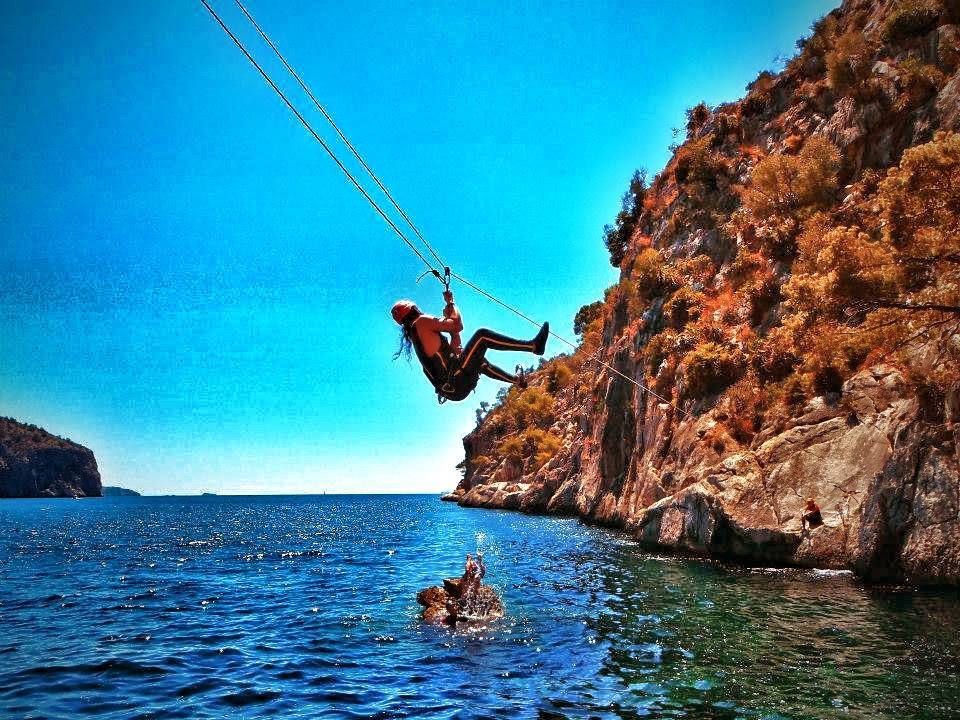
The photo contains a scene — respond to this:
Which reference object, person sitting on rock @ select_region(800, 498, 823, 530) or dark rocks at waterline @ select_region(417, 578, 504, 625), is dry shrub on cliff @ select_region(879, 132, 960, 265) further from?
dark rocks at waterline @ select_region(417, 578, 504, 625)

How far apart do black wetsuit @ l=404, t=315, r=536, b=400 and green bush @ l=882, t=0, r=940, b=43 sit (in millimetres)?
32936

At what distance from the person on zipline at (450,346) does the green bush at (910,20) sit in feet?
106

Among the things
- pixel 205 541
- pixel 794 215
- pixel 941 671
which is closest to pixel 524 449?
pixel 205 541

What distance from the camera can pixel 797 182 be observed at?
30438mm

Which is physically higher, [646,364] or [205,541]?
[646,364]

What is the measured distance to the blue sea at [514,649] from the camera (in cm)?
1012

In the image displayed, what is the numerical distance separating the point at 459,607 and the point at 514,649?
3.93 metres

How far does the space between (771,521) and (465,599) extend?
11.9 metres

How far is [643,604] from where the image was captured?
17.2m

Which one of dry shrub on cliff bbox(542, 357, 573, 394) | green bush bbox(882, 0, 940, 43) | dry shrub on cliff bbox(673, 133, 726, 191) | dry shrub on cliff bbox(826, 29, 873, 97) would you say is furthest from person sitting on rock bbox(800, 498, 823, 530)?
dry shrub on cliff bbox(542, 357, 573, 394)

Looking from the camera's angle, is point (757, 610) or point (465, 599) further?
point (465, 599)

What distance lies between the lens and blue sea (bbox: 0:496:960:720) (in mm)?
10117

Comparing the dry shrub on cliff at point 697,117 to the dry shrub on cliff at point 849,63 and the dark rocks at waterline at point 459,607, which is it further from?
the dark rocks at waterline at point 459,607

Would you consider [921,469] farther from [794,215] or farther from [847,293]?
[794,215]
